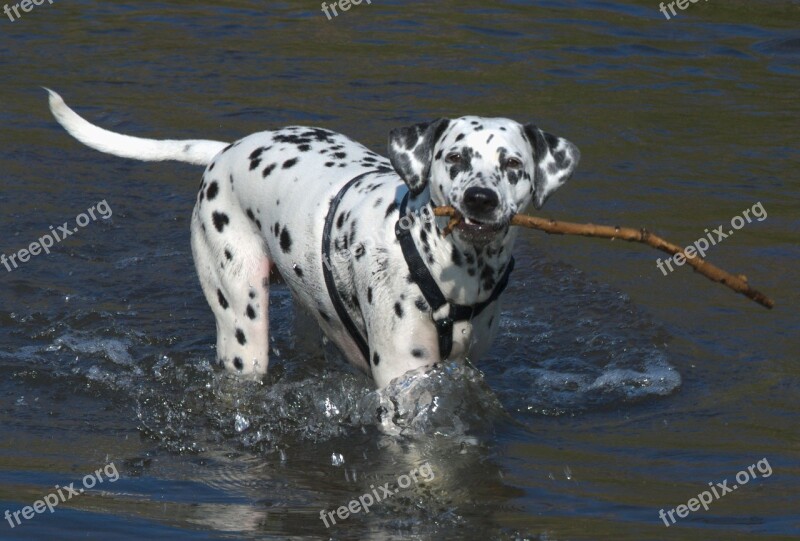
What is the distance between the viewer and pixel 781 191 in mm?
10094

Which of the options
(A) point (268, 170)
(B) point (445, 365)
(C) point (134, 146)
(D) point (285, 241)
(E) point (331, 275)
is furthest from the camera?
(C) point (134, 146)

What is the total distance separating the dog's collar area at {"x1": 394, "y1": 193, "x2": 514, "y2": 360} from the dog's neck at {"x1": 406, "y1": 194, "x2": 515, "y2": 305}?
20mm

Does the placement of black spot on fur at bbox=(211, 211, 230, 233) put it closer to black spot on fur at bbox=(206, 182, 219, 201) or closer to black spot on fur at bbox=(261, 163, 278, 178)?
black spot on fur at bbox=(206, 182, 219, 201)

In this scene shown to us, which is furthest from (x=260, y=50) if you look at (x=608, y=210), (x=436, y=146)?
(x=436, y=146)

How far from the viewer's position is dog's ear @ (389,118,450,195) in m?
5.65

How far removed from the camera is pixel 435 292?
567 cm

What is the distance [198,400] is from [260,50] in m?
7.49

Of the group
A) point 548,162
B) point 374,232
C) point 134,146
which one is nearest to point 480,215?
point 548,162

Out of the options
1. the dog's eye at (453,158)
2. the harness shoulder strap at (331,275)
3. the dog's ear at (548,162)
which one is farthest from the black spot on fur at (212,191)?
the dog's ear at (548,162)

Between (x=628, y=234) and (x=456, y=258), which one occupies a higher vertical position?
(x=628, y=234)

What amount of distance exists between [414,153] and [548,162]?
59 centimetres

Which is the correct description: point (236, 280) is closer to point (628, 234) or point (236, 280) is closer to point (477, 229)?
point (477, 229)

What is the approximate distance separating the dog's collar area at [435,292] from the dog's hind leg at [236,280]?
3.72ft

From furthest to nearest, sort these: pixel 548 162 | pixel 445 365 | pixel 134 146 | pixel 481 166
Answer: pixel 134 146
pixel 445 365
pixel 548 162
pixel 481 166
